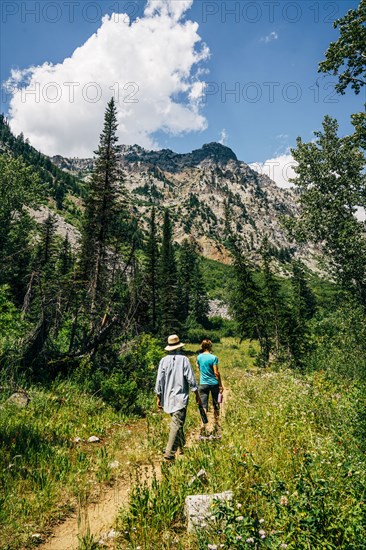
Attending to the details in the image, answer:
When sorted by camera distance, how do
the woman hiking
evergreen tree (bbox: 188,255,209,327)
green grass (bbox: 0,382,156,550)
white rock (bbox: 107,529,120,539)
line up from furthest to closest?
evergreen tree (bbox: 188,255,209,327)
the woman hiking
green grass (bbox: 0,382,156,550)
white rock (bbox: 107,529,120,539)

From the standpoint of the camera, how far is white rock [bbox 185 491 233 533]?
3566mm

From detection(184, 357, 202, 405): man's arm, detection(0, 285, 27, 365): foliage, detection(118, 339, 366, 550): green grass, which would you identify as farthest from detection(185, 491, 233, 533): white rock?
detection(0, 285, 27, 365): foliage

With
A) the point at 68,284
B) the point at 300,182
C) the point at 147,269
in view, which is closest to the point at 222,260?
the point at 147,269

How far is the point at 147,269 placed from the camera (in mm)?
44219

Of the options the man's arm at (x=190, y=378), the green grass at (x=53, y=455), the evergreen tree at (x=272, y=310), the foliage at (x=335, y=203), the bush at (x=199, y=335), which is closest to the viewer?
the green grass at (x=53, y=455)

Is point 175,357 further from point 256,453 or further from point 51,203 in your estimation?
point 51,203

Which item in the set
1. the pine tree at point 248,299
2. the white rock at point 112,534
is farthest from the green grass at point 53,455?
the pine tree at point 248,299

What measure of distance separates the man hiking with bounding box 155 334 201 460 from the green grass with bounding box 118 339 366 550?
1.32 ft

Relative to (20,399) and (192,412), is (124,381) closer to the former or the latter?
(192,412)

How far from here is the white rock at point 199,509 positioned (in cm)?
357

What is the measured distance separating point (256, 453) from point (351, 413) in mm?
2234

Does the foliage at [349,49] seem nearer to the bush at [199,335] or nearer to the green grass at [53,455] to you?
the green grass at [53,455]

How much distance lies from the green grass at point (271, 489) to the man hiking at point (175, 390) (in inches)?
15.8

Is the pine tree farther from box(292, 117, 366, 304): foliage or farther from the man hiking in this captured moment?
the man hiking
